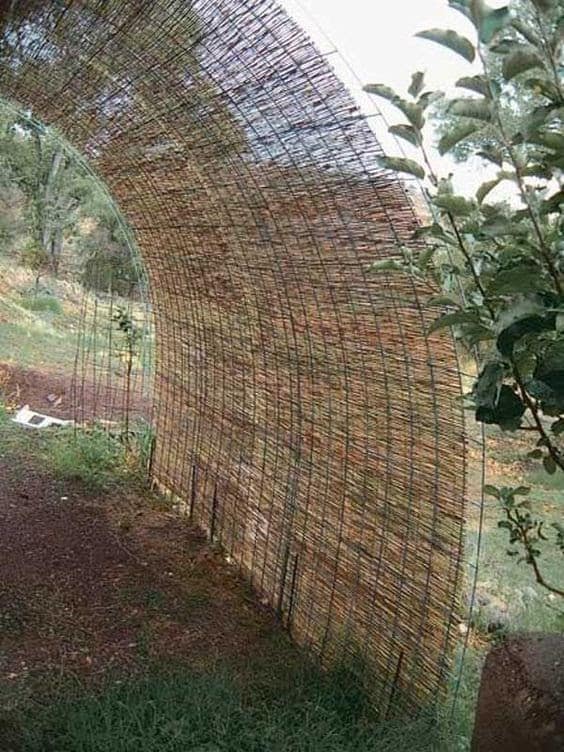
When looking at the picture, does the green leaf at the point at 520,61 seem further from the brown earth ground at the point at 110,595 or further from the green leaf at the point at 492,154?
the brown earth ground at the point at 110,595

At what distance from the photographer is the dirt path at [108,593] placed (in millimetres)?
2877

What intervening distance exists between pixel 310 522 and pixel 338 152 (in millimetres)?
1467

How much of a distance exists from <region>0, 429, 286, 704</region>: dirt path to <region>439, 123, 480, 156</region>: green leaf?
2339 mm

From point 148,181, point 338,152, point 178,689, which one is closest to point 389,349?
point 338,152

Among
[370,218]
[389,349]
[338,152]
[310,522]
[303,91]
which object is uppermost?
[303,91]

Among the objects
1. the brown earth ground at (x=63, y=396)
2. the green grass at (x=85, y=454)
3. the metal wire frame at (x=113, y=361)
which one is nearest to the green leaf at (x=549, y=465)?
the metal wire frame at (x=113, y=361)

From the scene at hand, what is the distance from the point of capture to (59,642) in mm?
2938

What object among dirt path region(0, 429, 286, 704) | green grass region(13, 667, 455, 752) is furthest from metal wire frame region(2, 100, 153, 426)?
green grass region(13, 667, 455, 752)

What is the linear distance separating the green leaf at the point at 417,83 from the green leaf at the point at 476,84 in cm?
13

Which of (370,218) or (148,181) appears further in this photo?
(148,181)

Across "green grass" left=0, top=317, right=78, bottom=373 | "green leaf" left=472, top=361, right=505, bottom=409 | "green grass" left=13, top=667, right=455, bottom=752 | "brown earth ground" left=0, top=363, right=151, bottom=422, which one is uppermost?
"green leaf" left=472, top=361, right=505, bottom=409

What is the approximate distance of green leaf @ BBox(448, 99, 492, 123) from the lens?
879mm

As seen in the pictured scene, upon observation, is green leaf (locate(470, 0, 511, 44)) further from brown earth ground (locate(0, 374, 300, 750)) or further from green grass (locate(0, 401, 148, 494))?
green grass (locate(0, 401, 148, 494))

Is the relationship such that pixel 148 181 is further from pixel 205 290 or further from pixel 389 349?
pixel 389 349
